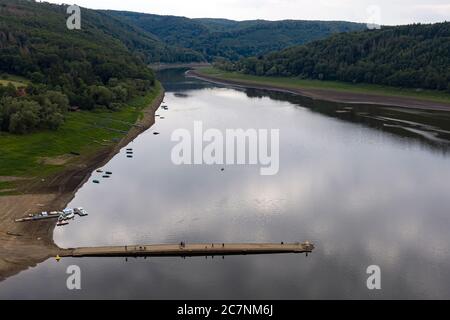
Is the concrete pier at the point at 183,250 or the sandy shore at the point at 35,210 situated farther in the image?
the concrete pier at the point at 183,250

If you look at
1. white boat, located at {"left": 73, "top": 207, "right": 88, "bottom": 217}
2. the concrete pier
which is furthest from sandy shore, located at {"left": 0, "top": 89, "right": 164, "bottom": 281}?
the concrete pier

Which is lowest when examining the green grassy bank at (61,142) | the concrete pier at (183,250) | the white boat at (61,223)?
the concrete pier at (183,250)

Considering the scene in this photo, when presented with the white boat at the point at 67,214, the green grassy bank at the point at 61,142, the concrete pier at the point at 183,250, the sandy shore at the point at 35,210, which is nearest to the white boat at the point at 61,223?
the sandy shore at the point at 35,210

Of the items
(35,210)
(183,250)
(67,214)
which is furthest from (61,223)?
(183,250)

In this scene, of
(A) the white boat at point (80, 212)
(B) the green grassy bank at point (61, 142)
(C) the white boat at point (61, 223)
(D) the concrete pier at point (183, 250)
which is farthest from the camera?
(B) the green grassy bank at point (61, 142)

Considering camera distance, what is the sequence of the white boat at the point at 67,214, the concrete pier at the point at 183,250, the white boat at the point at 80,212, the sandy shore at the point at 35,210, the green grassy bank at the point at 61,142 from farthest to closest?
1. the green grassy bank at the point at 61,142
2. the white boat at the point at 80,212
3. the white boat at the point at 67,214
4. the concrete pier at the point at 183,250
5. the sandy shore at the point at 35,210

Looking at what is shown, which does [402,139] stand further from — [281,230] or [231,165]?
[281,230]

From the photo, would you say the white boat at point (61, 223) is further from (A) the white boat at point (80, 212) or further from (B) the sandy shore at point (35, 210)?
(A) the white boat at point (80, 212)
